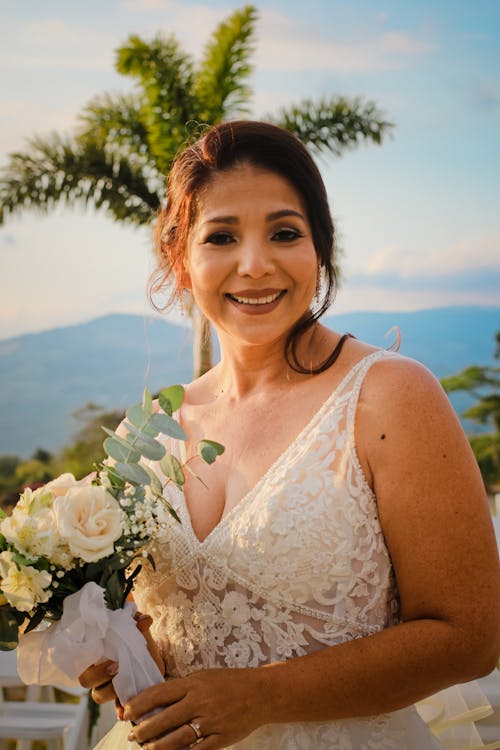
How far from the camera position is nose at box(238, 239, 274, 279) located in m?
2.34

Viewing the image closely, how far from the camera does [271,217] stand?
235cm

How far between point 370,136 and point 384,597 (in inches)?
551

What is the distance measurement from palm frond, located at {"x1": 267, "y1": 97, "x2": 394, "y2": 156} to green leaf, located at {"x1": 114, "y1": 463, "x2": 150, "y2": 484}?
13611mm

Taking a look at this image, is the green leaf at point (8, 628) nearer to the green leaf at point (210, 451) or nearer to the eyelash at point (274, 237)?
the green leaf at point (210, 451)

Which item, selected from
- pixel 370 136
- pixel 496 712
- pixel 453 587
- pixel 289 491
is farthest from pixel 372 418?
pixel 370 136

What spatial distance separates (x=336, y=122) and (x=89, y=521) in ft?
46.3

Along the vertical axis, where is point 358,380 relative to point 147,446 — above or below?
above

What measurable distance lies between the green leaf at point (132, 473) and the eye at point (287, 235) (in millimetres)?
840

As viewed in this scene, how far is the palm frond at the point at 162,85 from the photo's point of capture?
14.3 m

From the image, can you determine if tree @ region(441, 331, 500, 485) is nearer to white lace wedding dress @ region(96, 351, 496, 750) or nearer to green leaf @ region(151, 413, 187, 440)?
white lace wedding dress @ region(96, 351, 496, 750)

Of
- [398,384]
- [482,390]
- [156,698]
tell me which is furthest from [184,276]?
[482,390]

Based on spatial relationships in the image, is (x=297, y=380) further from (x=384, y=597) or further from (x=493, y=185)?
(x=493, y=185)

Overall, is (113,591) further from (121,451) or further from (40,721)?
(40,721)

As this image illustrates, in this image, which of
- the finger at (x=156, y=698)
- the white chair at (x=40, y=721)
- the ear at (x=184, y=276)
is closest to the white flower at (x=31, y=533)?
the finger at (x=156, y=698)
